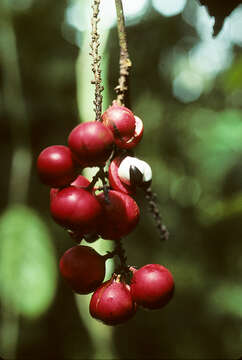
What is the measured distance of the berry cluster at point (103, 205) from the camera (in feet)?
1.70

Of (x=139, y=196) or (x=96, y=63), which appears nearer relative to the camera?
(x=96, y=63)

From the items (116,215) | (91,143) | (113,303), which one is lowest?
(113,303)

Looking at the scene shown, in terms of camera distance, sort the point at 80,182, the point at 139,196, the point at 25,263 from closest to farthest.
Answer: the point at 80,182, the point at 25,263, the point at 139,196

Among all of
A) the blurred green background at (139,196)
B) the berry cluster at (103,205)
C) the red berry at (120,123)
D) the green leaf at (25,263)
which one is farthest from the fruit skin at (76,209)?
the green leaf at (25,263)

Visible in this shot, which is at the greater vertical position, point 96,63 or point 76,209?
point 96,63

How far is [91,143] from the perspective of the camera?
0.50 m

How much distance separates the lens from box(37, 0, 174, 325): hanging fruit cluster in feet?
1.70

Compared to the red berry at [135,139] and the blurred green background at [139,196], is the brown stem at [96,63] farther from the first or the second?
the blurred green background at [139,196]

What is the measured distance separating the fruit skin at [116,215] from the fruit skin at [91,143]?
0.07 metres

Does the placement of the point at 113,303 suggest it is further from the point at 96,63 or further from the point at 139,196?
the point at 139,196

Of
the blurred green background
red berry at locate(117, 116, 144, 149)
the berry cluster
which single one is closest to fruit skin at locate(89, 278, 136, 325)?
the berry cluster

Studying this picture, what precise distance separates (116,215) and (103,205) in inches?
1.0

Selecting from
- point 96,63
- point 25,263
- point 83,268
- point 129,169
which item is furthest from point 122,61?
point 25,263

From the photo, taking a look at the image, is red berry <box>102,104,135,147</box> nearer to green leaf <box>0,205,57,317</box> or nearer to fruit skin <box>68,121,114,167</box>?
fruit skin <box>68,121,114,167</box>
